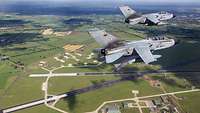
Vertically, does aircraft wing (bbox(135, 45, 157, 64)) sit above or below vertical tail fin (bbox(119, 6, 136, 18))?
below

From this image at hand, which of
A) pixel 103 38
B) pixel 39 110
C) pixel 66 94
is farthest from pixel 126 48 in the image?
pixel 66 94

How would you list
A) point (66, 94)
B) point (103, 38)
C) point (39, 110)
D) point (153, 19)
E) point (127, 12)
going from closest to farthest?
point (103, 38), point (153, 19), point (127, 12), point (39, 110), point (66, 94)

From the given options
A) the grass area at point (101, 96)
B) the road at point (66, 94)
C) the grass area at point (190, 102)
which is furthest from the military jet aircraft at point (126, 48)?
the road at point (66, 94)

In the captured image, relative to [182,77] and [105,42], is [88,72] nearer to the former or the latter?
[182,77]

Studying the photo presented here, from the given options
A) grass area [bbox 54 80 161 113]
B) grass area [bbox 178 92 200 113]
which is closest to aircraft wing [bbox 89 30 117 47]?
grass area [bbox 54 80 161 113]

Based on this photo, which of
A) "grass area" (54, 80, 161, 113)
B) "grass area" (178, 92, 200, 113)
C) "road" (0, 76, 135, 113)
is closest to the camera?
"grass area" (178, 92, 200, 113)

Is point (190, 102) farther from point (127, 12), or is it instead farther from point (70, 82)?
point (70, 82)

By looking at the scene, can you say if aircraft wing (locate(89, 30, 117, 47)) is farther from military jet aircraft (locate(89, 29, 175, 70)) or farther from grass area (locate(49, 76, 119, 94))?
grass area (locate(49, 76, 119, 94))

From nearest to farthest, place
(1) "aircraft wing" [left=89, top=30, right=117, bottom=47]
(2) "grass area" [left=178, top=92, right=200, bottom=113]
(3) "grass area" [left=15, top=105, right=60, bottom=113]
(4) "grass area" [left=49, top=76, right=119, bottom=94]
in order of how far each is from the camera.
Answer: (1) "aircraft wing" [left=89, top=30, right=117, bottom=47], (3) "grass area" [left=15, top=105, right=60, bottom=113], (2) "grass area" [left=178, top=92, right=200, bottom=113], (4) "grass area" [left=49, top=76, right=119, bottom=94]
